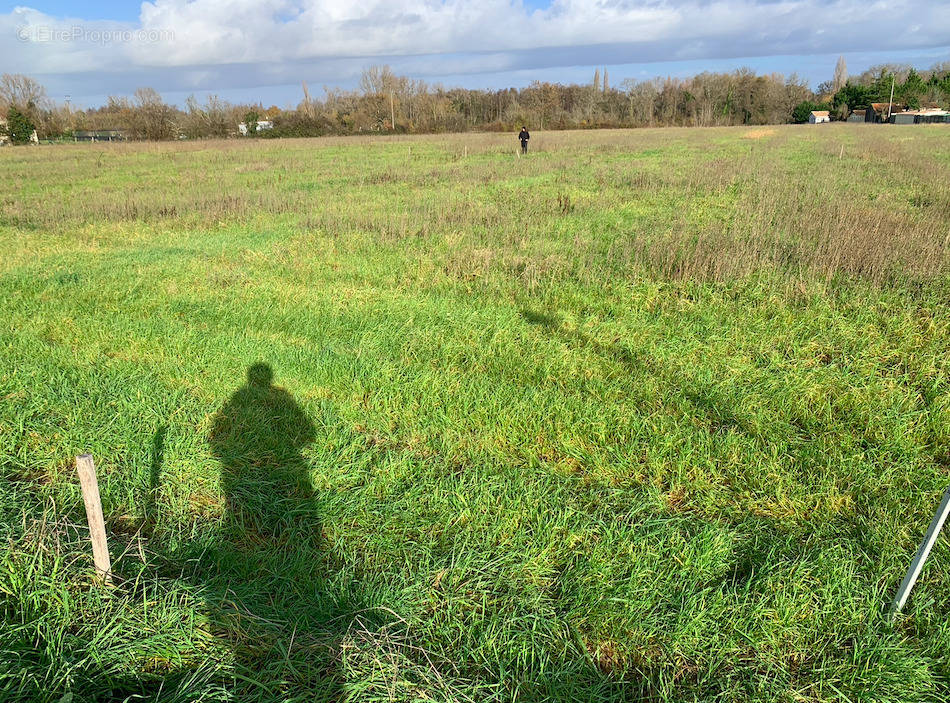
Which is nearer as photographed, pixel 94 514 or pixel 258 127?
pixel 94 514

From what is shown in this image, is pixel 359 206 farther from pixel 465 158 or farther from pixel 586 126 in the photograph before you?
pixel 586 126

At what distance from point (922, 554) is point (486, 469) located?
2180mm

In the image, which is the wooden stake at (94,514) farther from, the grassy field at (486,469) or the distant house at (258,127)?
the distant house at (258,127)

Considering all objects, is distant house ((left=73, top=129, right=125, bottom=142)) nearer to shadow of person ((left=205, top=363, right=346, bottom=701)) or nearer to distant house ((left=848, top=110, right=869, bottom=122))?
shadow of person ((left=205, top=363, right=346, bottom=701))

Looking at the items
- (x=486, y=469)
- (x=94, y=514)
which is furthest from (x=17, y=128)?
(x=486, y=469)

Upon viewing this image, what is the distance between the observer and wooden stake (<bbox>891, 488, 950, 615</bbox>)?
218cm

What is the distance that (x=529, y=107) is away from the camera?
80688 millimetres

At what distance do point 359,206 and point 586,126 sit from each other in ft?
186

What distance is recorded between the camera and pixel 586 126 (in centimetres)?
6238

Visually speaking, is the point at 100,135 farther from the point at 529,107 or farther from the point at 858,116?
the point at 858,116

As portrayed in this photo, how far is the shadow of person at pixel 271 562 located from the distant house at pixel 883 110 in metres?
95.9

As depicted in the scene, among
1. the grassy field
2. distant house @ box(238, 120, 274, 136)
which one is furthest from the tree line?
the grassy field

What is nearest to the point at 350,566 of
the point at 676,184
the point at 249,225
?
the point at 249,225

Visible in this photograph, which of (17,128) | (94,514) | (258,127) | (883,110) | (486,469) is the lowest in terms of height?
(486,469)
